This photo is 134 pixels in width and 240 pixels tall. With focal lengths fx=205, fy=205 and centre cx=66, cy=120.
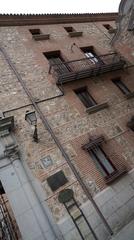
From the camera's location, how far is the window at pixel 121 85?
1105 centimetres

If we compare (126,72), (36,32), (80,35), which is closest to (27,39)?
(36,32)

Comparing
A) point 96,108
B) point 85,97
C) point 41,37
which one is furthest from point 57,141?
point 41,37

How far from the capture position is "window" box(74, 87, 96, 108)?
985 cm

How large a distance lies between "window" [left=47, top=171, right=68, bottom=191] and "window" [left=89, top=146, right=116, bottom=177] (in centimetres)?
149

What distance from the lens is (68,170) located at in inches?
280

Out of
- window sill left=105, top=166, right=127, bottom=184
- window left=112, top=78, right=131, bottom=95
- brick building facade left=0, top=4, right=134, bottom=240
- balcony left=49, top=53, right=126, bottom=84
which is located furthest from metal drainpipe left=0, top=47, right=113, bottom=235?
window left=112, top=78, right=131, bottom=95

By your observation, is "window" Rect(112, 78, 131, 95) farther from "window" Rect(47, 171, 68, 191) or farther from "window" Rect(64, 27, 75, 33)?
"window" Rect(47, 171, 68, 191)

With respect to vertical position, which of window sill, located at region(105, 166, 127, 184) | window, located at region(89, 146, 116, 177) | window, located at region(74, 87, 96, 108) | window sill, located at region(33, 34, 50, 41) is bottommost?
window sill, located at region(105, 166, 127, 184)

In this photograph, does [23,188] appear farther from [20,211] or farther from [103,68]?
[103,68]

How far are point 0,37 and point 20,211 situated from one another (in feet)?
29.8

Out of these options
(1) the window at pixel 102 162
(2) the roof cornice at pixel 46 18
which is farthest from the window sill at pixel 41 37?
(1) the window at pixel 102 162

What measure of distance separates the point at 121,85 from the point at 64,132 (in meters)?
5.13

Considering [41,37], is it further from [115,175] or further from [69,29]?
[115,175]

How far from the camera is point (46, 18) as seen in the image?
13430 mm
